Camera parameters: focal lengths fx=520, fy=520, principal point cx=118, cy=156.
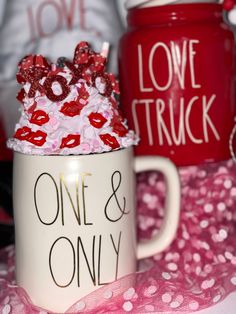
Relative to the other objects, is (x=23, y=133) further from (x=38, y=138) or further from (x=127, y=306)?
(x=127, y=306)

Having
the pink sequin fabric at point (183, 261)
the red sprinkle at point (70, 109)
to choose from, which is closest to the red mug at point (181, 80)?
the pink sequin fabric at point (183, 261)

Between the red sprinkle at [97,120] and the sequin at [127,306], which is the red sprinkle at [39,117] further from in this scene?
the sequin at [127,306]

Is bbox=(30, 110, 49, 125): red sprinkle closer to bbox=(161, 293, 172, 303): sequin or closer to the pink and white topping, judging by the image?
the pink and white topping

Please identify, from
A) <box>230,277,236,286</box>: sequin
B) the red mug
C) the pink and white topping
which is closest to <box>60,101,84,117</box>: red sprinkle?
the pink and white topping

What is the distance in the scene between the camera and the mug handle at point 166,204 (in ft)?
1.95

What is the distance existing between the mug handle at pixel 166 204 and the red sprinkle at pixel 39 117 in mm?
120

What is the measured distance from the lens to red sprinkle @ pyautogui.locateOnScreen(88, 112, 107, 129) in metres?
0.54

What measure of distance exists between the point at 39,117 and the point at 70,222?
0.37 ft

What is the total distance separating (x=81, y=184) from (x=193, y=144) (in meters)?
0.19

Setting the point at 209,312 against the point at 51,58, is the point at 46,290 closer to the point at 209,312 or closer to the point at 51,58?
the point at 209,312

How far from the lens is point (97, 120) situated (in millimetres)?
542

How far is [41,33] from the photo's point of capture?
0.78 m

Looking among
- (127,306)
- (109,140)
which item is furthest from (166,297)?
(109,140)

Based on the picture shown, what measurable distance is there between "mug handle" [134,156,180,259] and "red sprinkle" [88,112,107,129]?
74 mm
